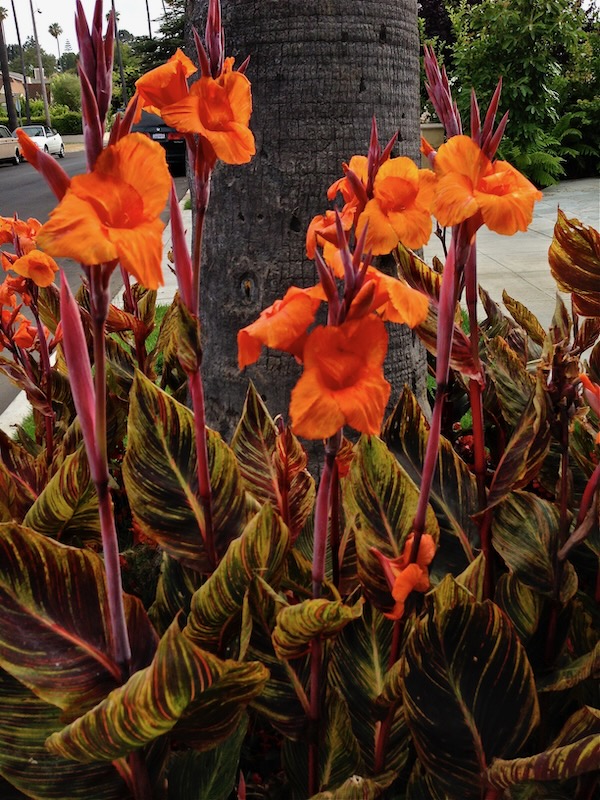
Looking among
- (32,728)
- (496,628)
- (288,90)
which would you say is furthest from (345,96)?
(32,728)

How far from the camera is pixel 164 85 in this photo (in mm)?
837

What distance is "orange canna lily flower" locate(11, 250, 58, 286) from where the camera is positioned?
1.54 meters

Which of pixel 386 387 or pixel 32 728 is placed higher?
pixel 386 387

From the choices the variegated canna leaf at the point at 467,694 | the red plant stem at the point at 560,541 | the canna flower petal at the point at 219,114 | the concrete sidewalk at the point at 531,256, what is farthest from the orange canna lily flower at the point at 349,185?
the concrete sidewalk at the point at 531,256

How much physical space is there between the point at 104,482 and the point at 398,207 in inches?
17.5

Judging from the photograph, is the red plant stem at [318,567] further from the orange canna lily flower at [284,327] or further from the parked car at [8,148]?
the parked car at [8,148]

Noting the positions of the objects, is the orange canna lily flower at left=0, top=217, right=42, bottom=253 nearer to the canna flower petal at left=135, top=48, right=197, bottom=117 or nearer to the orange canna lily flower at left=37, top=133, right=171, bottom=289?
the canna flower petal at left=135, top=48, right=197, bottom=117

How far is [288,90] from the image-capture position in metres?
1.67

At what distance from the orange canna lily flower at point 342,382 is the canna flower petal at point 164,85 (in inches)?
13.7

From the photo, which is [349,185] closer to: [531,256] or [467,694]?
[467,694]

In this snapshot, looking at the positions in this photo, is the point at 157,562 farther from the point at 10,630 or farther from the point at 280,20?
the point at 280,20

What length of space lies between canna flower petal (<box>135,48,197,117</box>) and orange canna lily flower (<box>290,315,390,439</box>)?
347mm

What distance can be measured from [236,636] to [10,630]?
0.30 m

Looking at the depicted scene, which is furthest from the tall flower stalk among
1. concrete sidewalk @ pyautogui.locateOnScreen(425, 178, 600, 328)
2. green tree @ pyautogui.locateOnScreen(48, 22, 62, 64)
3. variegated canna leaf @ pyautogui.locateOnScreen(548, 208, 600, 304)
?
green tree @ pyautogui.locateOnScreen(48, 22, 62, 64)
